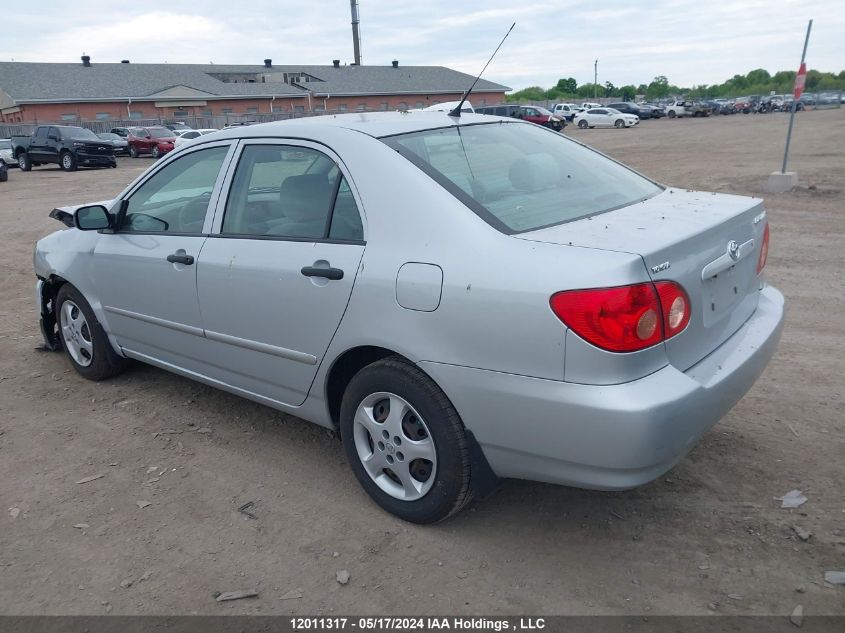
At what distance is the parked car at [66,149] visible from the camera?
27703mm

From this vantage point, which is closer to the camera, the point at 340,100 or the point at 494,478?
the point at 494,478

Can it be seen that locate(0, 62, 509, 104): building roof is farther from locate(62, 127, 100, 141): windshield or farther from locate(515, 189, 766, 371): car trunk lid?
locate(515, 189, 766, 371): car trunk lid

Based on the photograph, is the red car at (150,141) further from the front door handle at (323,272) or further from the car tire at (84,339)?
the front door handle at (323,272)

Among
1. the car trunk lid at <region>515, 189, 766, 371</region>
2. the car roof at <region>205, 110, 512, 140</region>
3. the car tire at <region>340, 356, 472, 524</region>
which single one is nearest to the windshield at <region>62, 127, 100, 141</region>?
the car roof at <region>205, 110, 512, 140</region>

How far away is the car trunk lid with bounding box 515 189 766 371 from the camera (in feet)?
8.70

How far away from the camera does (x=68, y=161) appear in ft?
91.8

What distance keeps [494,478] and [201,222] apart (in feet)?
6.98

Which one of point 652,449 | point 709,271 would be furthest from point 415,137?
point 652,449

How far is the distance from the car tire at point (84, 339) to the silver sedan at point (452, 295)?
0.65 meters

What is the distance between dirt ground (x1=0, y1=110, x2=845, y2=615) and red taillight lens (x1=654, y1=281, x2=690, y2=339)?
951 mm

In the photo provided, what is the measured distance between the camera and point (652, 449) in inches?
98.6
